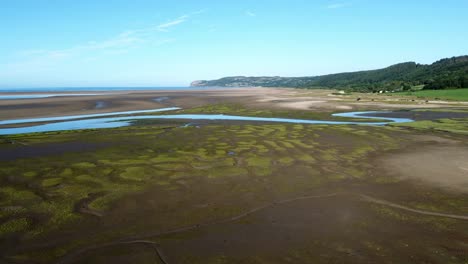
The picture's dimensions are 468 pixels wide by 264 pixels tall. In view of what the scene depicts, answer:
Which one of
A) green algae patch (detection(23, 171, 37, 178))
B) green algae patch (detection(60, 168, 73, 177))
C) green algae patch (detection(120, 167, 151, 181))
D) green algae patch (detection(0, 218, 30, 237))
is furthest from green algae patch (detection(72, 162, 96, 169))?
green algae patch (detection(0, 218, 30, 237))

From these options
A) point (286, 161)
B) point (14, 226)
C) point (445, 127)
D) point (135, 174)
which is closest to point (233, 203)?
point (135, 174)

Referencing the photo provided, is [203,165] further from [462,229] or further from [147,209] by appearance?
[462,229]

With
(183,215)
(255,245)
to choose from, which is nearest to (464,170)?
(255,245)

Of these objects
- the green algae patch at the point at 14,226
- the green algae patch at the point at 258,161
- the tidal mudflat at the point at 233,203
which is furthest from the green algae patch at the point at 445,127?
the green algae patch at the point at 14,226

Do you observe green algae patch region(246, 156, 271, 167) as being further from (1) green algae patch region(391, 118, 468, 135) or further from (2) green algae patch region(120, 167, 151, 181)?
(1) green algae patch region(391, 118, 468, 135)

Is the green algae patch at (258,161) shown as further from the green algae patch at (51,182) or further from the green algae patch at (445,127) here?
the green algae patch at (445,127)

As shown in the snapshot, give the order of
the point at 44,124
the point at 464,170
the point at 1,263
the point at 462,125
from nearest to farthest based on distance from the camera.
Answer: the point at 1,263 < the point at 464,170 < the point at 462,125 < the point at 44,124

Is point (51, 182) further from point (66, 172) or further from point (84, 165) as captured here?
point (84, 165)

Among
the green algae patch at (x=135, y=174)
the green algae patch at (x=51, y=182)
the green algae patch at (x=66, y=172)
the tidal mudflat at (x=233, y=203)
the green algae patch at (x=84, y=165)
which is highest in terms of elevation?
the green algae patch at (x=84, y=165)
